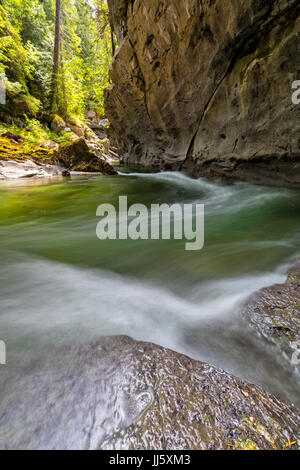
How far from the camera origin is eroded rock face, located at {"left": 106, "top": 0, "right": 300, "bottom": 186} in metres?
3.79

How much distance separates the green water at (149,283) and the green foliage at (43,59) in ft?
34.6

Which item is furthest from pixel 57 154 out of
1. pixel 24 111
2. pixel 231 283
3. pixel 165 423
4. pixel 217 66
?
pixel 165 423

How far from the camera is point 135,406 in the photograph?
753 millimetres

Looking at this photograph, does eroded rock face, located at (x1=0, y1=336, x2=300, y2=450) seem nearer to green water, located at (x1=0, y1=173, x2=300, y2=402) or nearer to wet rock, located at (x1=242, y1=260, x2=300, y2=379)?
green water, located at (x1=0, y1=173, x2=300, y2=402)

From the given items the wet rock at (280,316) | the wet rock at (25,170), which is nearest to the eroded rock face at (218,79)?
the wet rock at (280,316)

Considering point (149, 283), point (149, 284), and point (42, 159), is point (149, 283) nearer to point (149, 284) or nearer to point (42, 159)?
point (149, 284)

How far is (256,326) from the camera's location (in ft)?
3.91

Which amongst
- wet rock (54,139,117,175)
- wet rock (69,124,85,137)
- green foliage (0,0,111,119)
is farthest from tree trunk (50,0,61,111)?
wet rock (54,139,117,175)

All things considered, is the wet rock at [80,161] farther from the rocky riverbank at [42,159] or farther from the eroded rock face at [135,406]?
the eroded rock face at [135,406]

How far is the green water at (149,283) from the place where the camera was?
1.13 m

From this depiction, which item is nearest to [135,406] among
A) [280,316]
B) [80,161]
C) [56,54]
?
[280,316]

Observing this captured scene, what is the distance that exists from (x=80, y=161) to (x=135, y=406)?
1002cm

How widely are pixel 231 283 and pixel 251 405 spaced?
1.03 metres

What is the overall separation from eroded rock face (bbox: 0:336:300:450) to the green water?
0.16m
